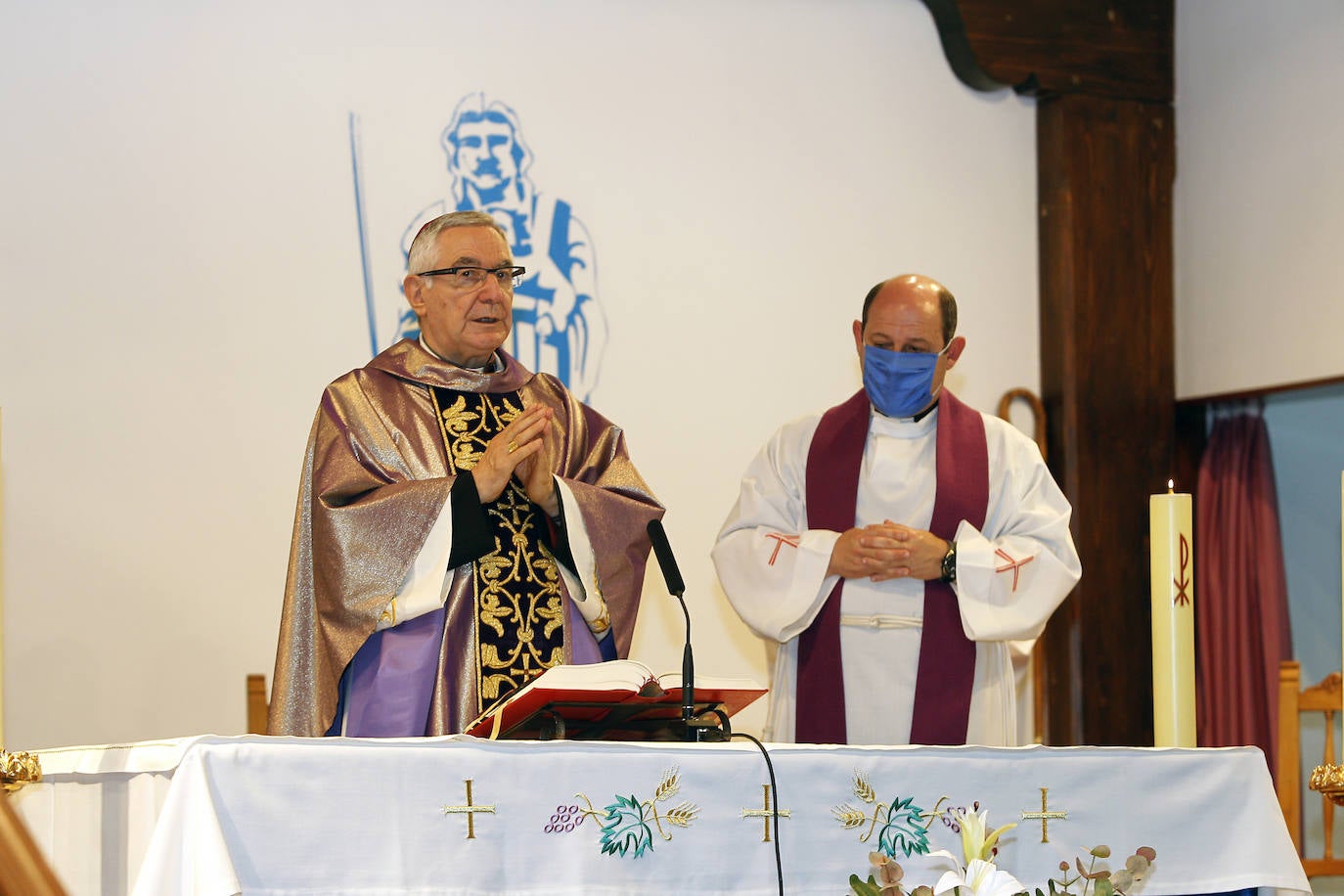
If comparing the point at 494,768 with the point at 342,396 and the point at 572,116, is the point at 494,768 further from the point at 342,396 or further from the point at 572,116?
the point at 572,116

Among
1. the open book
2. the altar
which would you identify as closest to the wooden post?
the altar

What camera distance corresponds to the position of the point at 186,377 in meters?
5.43

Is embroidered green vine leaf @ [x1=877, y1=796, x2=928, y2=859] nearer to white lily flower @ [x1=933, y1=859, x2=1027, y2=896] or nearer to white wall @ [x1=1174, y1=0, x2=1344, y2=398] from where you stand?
white lily flower @ [x1=933, y1=859, x2=1027, y2=896]

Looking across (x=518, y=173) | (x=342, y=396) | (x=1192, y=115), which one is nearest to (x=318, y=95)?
(x=518, y=173)

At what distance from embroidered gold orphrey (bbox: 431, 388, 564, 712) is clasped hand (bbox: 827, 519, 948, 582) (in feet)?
2.30

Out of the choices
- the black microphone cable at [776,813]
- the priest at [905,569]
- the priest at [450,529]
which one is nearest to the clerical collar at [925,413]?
the priest at [905,569]

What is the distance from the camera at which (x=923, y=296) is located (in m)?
4.21

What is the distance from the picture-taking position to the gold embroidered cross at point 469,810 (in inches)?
98.7

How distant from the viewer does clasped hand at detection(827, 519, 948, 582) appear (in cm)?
387

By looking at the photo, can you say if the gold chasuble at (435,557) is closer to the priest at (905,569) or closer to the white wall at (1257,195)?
the priest at (905,569)

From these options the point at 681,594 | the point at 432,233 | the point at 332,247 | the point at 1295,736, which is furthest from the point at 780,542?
the point at 332,247

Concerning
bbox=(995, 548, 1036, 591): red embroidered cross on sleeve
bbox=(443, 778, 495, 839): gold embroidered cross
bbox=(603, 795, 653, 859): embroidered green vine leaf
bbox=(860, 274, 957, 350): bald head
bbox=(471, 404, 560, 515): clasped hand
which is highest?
bbox=(860, 274, 957, 350): bald head

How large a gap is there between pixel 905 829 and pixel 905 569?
1.22m

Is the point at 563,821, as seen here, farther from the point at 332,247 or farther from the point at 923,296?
the point at 332,247
